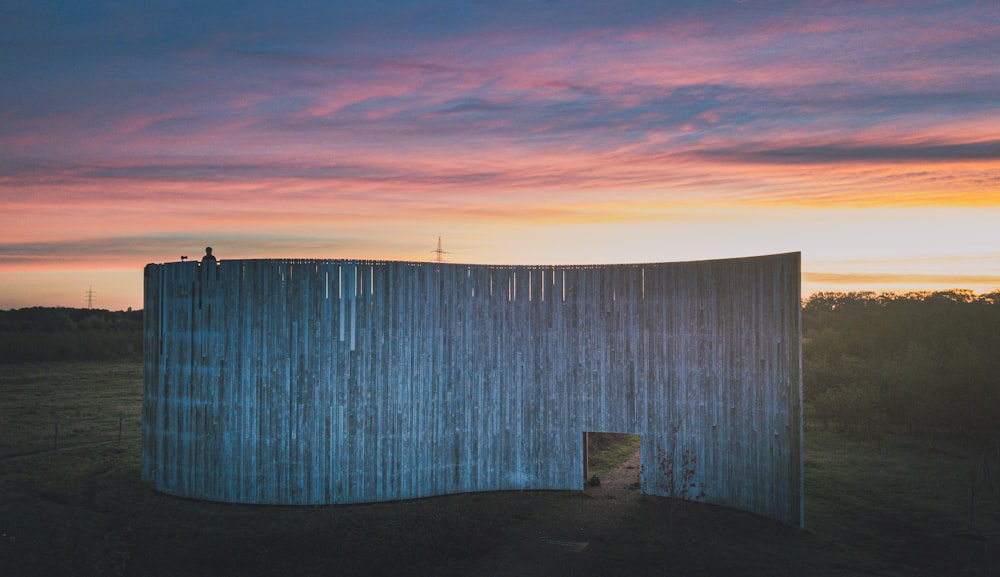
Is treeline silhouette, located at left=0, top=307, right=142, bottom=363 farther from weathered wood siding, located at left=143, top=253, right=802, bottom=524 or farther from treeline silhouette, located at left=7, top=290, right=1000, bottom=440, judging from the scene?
weathered wood siding, located at left=143, top=253, right=802, bottom=524

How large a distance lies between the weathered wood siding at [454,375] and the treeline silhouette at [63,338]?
39605 mm

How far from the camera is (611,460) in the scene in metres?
19.8

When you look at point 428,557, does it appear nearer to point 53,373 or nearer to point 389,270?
point 389,270

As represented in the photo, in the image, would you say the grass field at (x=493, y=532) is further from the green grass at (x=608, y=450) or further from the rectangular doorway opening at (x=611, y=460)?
the green grass at (x=608, y=450)

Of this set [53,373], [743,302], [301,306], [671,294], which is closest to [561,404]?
[671,294]

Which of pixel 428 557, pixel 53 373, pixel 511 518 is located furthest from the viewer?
pixel 53 373

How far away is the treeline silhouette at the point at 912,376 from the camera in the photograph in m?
24.8

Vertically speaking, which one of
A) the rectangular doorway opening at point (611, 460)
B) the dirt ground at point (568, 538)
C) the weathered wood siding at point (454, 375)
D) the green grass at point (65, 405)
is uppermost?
the weathered wood siding at point (454, 375)

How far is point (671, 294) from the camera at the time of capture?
16094 mm

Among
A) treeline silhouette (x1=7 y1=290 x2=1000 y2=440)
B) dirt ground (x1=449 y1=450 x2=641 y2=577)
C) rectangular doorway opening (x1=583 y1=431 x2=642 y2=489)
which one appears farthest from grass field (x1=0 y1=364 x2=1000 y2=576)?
treeline silhouette (x1=7 y1=290 x2=1000 y2=440)

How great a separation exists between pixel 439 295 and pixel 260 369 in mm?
3903

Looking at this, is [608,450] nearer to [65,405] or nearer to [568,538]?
[568,538]

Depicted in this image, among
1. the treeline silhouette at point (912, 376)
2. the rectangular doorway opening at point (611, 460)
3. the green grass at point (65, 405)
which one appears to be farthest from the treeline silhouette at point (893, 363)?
the green grass at point (65, 405)

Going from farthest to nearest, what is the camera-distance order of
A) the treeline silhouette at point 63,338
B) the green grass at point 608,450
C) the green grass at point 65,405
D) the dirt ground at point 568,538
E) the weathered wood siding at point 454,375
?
the treeline silhouette at point 63,338 < the green grass at point 65,405 < the green grass at point 608,450 < the weathered wood siding at point 454,375 < the dirt ground at point 568,538
